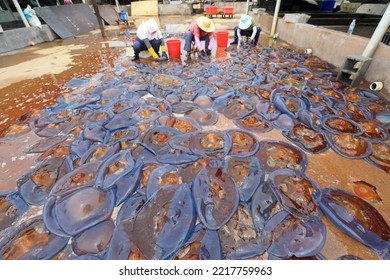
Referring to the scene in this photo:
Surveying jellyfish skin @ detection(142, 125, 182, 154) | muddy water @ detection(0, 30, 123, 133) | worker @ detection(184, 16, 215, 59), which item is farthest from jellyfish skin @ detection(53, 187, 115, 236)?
worker @ detection(184, 16, 215, 59)

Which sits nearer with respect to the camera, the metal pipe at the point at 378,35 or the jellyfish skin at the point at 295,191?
the jellyfish skin at the point at 295,191

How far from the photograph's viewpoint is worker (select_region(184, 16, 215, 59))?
607 centimetres

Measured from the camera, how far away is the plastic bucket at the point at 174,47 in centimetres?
608

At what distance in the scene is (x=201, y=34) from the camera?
6559mm

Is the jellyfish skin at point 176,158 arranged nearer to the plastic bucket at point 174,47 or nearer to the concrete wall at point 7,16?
the plastic bucket at point 174,47

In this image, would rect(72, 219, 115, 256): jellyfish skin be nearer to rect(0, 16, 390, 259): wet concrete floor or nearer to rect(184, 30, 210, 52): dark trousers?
rect(0, 16, 390, 259): wet concrete floor

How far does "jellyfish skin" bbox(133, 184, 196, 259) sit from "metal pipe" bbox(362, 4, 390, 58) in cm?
461

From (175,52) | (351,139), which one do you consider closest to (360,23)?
(175,52)

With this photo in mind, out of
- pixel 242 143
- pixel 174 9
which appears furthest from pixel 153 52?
pixel 174 9

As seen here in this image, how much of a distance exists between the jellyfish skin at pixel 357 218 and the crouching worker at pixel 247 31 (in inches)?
285

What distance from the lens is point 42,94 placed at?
13.8 ft

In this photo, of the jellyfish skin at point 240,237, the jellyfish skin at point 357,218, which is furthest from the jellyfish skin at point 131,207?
the jellyfish skin at point 357,218

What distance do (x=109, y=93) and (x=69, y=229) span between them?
117 inches

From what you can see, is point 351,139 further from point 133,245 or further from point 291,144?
point 133,245
